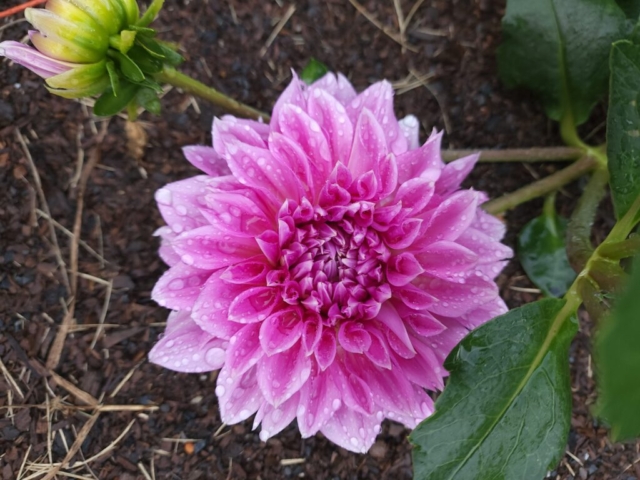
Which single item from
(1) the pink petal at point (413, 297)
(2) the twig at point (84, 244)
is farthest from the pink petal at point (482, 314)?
(2) the twig at point (84, 244)

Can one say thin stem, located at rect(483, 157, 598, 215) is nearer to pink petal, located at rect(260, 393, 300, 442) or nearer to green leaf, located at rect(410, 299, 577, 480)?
green leaf, located at rect(410, 299, 577, 480)

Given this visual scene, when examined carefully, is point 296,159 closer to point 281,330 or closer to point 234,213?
point 234,213

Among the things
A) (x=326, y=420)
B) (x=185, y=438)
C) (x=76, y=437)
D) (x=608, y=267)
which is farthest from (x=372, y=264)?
(x=76, y=437)

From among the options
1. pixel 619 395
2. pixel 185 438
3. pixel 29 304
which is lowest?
pixel 185 438

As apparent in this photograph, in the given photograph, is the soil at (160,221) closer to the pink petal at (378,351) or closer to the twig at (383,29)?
the twig at (383,29)

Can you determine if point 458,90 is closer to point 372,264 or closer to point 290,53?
point 290,53

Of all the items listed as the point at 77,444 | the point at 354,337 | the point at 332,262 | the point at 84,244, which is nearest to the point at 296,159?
the point at 332,262

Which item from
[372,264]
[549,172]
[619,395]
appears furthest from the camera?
[549,172]
